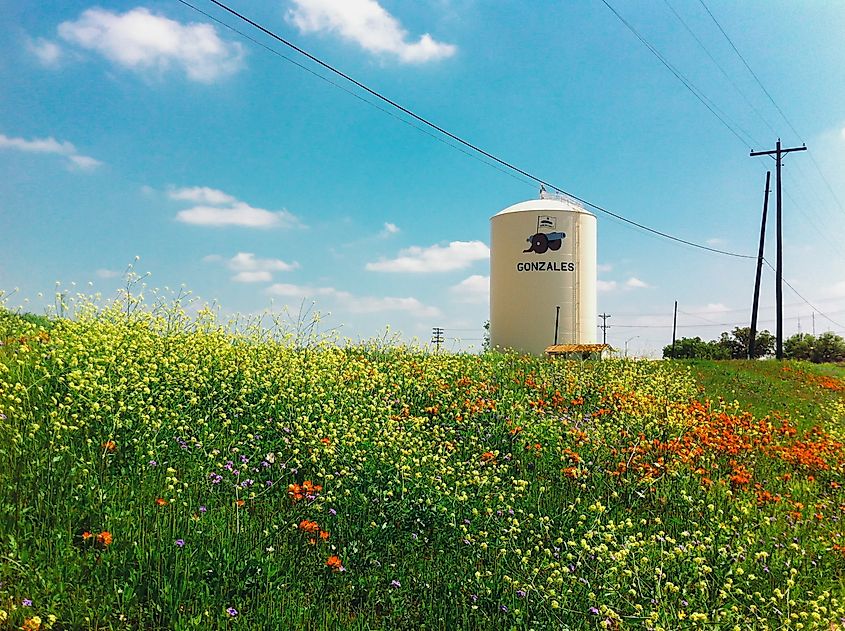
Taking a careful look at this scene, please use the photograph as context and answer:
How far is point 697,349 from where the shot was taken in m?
49.4

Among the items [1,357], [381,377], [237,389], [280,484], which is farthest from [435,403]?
[1,357]

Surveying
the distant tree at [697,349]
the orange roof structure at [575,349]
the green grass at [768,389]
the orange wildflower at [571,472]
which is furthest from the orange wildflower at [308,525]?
the distant tree at [697,349]

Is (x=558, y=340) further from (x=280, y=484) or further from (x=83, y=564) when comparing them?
(x=83, y=564)

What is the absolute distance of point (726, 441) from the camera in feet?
33.8

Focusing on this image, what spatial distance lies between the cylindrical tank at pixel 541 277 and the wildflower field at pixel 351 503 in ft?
47.8

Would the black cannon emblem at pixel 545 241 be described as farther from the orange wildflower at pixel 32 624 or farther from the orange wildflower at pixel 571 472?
the orange wildflower at pixel 32 624

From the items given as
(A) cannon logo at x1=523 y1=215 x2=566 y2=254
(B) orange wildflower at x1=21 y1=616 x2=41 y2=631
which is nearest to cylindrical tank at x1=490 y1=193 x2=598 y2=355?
(A) cannon logo at x1=523 y1=215 x2=566 y2=254

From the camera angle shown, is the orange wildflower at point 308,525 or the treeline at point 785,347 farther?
the treeline at point 785,347

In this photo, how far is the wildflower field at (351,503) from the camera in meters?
5.04

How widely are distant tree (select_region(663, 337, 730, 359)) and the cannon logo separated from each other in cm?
2283

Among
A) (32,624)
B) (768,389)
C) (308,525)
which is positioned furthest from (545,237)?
(32,624)

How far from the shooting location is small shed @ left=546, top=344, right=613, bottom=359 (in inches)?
905

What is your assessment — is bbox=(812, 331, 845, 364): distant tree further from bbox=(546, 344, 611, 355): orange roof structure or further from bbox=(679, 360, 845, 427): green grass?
bbox=(546, 344, 611, 355): orange roof structure

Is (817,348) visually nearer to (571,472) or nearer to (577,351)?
(577,351)
